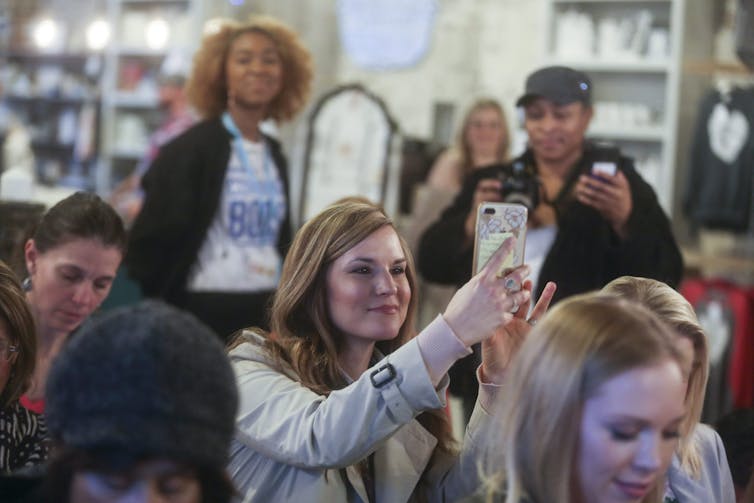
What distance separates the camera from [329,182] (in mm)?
5203

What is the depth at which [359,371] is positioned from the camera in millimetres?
1936

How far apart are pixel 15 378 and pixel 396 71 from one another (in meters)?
5.25

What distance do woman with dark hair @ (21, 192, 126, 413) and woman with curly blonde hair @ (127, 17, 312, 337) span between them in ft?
3.28

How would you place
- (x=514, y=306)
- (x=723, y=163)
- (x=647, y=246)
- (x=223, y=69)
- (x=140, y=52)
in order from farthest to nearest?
(x=140, y=52)
(x=723, y=163)
(x=223, y=69)
(x=647, y=246)
(x=514, y=306)

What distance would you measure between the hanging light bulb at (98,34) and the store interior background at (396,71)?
7 cm

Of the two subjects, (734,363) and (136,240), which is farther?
(734,363)

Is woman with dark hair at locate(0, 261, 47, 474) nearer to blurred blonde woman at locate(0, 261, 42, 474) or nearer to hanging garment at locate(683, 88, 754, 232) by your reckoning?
blurred blonde woman at locate(0, 261, 42, 474)

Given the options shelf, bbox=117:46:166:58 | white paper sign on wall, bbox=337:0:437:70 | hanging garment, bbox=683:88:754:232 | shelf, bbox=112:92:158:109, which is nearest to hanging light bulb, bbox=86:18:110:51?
shelf, bbox=117:46:166:58

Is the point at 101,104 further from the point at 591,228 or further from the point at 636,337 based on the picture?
the point at 636,337

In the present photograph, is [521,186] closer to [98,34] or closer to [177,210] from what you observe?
[177,210]

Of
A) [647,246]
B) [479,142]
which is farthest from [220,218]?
[479,142]

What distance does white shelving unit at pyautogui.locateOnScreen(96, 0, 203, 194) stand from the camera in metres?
7.32

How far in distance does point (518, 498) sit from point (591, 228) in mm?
A: 1498

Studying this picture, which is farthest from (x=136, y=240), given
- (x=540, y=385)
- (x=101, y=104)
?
(x=101, y=104)
